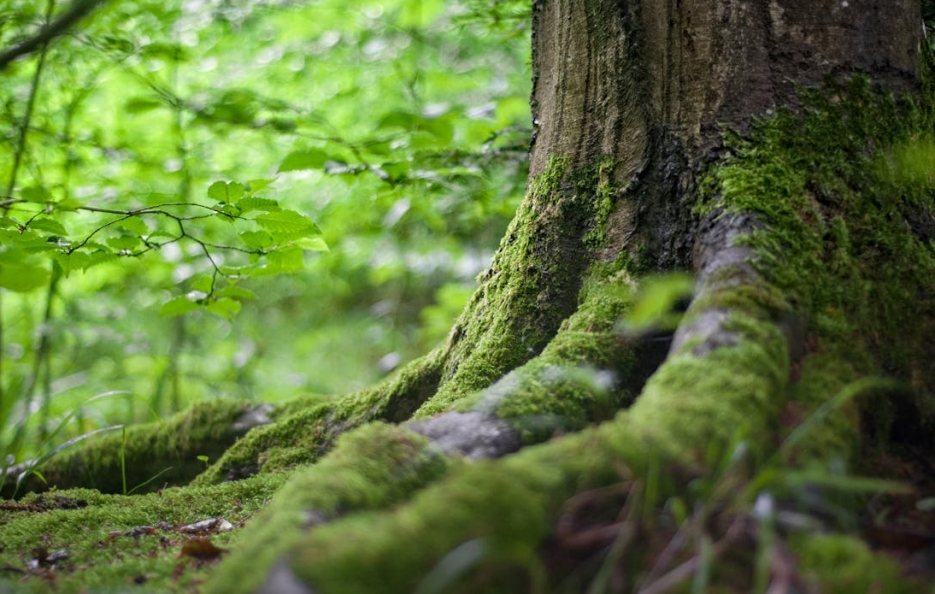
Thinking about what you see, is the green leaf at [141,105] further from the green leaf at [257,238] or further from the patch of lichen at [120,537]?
the patch of lichen at [120,537]

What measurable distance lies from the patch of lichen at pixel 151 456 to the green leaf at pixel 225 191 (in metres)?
1.51

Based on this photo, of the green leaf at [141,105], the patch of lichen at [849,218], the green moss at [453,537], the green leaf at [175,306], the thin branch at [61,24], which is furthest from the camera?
the green leaf at [141,105]

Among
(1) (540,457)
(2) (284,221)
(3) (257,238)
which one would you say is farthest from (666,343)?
(3) (257,238)

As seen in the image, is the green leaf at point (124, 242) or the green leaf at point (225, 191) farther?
the green leaf at point (124, 242)

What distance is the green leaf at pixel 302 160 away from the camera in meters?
2.40

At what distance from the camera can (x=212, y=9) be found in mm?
4871

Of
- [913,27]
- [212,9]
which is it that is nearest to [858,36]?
[913,27]

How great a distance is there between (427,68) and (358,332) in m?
3.41

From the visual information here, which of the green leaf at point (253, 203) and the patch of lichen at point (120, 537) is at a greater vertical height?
the green leaf at point (253, 203)

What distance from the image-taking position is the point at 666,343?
6.17 ft

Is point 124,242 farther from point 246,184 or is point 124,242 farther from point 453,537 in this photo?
point 453,537

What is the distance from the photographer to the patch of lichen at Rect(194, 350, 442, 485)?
2.61 m

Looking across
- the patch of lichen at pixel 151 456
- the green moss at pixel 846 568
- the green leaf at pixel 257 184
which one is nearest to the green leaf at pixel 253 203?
the green leaf at pixel 257 184

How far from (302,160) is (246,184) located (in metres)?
1.11
